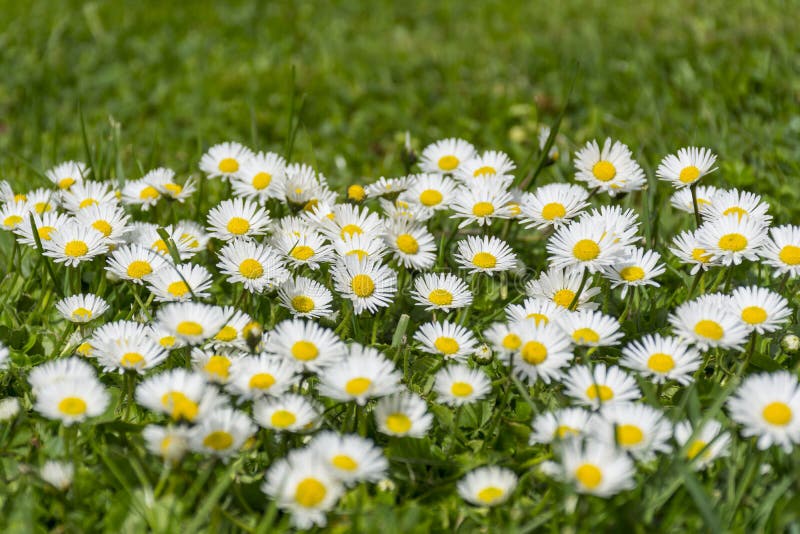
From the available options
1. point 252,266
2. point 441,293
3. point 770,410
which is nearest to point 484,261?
point 441,293

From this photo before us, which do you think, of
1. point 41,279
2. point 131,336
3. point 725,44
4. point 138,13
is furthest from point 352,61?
point 131,336

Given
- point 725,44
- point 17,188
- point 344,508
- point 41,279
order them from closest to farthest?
point 344,508, point 41,279, point 17,188, point 725,44

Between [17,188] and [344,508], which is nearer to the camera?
[344,508]

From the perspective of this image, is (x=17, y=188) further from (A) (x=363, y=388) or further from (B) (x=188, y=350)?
(A) (x=363, y=388)

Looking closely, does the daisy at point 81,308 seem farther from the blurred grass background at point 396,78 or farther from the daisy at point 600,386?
the daisy at point 600,386

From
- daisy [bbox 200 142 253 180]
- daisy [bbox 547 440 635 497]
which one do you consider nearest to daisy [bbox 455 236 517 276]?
daisy [bbox 547 440 635 497]

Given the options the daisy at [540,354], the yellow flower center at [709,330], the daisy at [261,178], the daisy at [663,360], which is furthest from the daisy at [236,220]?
the yellow flower center at [709,330]

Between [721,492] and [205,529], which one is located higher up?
[721,492]

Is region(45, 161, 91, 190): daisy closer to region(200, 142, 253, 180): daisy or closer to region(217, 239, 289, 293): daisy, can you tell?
region(200, 142, 253, 180): daisy
